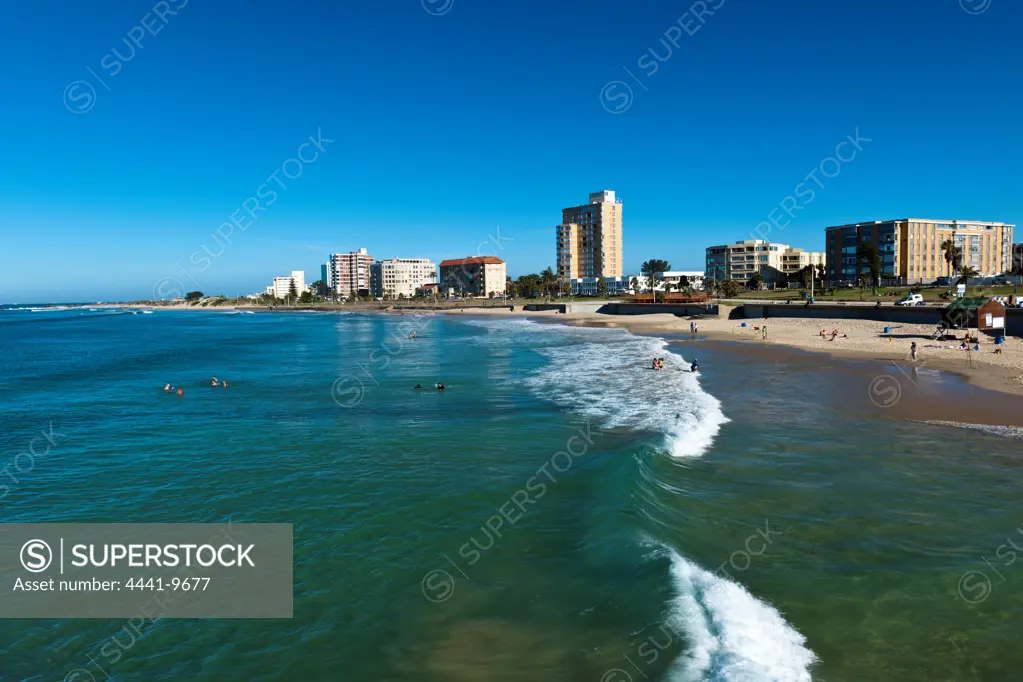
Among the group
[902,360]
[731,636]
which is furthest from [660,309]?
[731,636]

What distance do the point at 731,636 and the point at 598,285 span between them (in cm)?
17757

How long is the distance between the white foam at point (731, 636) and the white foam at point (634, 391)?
26.0 ft

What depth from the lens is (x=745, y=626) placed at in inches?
360

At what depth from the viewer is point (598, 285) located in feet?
603

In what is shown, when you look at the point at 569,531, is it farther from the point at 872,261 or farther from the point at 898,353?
the point at 872,261

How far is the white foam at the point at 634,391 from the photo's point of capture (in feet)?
69.5

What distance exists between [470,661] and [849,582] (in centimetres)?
649

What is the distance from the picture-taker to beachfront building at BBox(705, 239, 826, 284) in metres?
158

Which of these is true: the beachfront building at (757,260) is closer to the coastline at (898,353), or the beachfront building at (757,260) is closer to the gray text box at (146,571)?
the coastline at (898,353)

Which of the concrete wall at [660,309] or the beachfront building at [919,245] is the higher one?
the beachfront building at [919,245]

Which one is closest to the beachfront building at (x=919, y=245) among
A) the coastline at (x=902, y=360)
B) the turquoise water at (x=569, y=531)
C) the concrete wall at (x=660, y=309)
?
the concrete wall at (x=660, y=309)

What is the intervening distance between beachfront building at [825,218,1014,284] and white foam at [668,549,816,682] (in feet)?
455

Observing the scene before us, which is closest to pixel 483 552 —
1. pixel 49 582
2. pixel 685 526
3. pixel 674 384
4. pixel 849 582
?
pixel 685 526

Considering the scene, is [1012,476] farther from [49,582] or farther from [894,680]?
[49,582]
